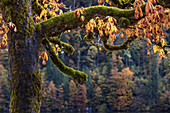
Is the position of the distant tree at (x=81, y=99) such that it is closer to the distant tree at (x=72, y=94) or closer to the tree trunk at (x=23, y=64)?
the distant tree at (x=72, y=94)

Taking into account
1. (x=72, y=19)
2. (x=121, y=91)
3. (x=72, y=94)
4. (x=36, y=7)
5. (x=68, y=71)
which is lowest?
(x=72, y=94)

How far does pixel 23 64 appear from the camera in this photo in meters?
2.67

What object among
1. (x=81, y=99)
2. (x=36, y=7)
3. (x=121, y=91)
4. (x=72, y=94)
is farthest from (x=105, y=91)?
(x=36, y=7)

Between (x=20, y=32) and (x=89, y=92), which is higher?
(x=20, y=32)

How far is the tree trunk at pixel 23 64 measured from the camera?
2641mm

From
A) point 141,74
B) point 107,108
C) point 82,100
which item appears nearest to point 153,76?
point 141,74

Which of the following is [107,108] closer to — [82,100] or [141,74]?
[82,100]

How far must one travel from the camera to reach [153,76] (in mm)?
36656

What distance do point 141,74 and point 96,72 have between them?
953 centimetres

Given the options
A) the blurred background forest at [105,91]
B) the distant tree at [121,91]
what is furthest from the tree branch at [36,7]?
the distant tree at [121,91]

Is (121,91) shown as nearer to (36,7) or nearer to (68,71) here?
(68,71)

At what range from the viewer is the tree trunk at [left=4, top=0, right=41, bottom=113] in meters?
2.64

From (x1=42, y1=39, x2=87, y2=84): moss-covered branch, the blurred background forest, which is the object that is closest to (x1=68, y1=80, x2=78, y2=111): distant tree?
the blurred background forest

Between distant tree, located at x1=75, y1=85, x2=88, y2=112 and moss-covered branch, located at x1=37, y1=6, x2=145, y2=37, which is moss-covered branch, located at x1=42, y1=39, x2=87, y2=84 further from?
distant tree, located at x1=75, y1=85, x2=88, y2=112
